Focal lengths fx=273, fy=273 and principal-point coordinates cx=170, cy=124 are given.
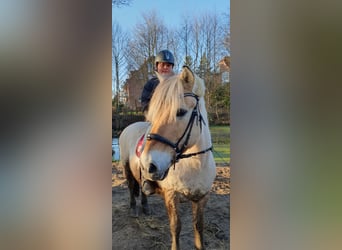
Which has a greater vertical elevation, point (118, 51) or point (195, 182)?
point (118, 51)

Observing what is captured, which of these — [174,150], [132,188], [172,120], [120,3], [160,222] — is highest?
[120,3]

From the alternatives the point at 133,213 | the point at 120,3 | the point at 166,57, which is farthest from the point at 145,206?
the point at 120,3

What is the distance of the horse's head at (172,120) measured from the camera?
1.09 metres

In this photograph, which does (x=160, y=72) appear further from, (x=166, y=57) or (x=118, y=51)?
(x=118, y=51)

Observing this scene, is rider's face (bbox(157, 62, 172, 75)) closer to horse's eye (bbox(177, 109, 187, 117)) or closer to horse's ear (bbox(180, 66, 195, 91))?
horse's ear (bbox(180, 66, 195, 91))

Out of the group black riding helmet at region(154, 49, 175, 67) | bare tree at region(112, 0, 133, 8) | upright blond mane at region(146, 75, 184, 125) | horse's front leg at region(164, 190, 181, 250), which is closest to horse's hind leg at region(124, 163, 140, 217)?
horse's front leg at region(164, 190, 181, 250)

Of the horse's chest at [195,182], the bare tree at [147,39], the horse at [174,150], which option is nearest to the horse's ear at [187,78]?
the horse at [174,150]

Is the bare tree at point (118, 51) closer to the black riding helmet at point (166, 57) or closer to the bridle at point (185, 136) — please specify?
the black riding helmet at point (166, 57)

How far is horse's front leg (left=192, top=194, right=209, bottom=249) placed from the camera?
1130 mm

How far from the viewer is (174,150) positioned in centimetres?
110

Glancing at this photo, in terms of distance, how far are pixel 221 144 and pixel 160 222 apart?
408 millimetres

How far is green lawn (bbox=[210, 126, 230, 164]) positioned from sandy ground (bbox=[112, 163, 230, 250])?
0.04 m

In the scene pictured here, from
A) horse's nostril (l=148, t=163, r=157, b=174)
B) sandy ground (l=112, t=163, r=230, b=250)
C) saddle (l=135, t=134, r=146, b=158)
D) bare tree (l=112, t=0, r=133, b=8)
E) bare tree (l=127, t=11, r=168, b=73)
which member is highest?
bare tree (l=112, t=0, r=133, b=8)
